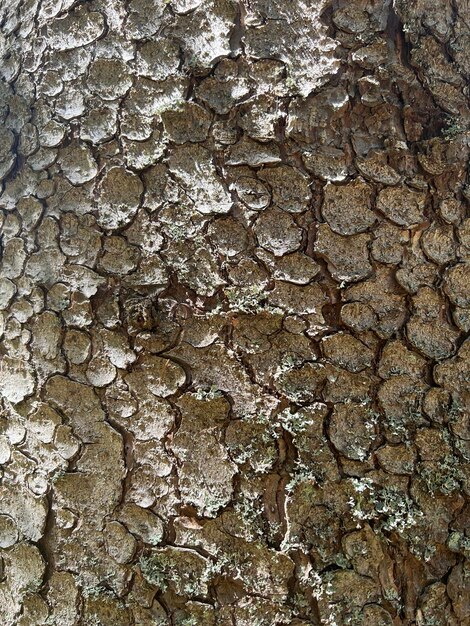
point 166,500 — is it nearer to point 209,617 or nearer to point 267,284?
point 209,617

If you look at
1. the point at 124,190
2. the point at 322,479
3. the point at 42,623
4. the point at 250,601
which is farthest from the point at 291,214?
the point at 42,623

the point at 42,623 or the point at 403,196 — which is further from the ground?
the point at 403,196

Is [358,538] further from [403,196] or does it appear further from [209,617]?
[403,196]

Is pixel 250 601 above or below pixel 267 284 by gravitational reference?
below

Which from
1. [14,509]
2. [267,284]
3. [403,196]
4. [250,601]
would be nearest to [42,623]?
[14,509]

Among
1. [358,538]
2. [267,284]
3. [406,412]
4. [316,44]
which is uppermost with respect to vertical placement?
[316,44]

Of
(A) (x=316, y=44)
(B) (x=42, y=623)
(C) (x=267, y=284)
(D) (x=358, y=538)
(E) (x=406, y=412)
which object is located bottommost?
(B) (x=42, y=623)
